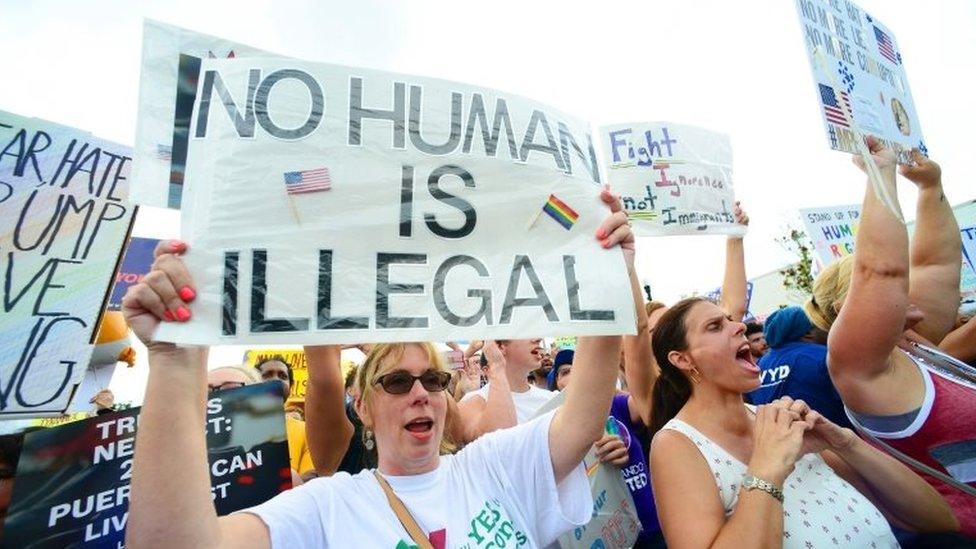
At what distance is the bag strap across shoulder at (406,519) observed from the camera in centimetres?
171

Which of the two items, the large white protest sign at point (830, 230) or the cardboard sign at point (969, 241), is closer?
the cardboard sign at point (969, 241)

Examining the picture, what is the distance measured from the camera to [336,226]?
5.55 feet

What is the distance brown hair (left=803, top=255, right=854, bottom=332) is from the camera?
273 centimetres

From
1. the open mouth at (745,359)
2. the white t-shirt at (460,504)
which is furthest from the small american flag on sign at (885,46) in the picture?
the white t-shirt at (460,504)

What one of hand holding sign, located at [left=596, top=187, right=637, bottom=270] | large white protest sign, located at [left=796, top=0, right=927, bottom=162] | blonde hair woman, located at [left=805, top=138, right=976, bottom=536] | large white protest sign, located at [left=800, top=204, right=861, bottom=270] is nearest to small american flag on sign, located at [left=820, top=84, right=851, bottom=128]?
large white protest sign, located at [left=796, top=0, right=927, bottom=162]

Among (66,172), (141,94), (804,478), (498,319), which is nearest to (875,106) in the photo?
(804,478)

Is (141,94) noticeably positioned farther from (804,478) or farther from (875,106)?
(875,106)

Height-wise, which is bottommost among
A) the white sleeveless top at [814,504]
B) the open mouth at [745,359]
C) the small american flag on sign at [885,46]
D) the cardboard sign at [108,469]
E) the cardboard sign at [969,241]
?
the white sleeveless top at [814,504]

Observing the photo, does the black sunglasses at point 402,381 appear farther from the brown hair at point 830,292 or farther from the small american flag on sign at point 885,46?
the small american flag on sign at point 885,46

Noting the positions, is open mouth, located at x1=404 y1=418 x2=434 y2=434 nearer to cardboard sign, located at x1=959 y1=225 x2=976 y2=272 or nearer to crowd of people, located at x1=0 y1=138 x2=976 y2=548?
crowd of people, located at x1=0 y1=138 x2=976 y2=548

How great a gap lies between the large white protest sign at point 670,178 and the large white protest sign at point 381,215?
8.13 feet

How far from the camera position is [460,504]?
1.86 metres

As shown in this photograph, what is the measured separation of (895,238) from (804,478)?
3.12 feet

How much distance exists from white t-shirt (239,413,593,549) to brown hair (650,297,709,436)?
0.89 m
